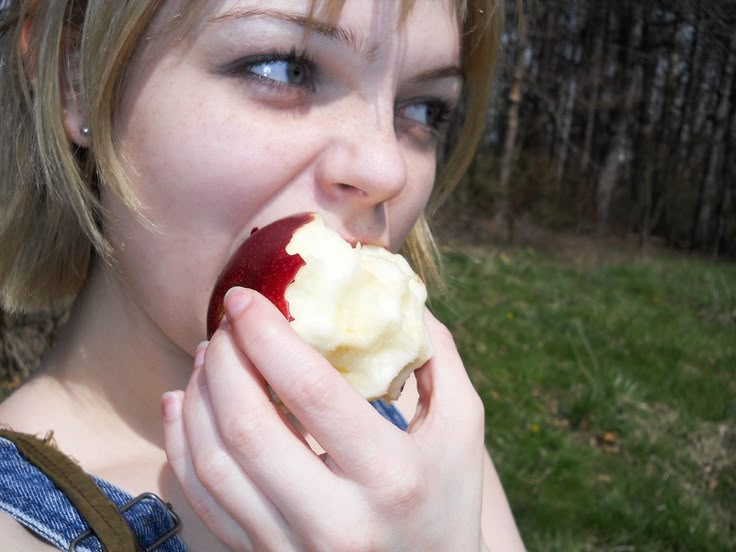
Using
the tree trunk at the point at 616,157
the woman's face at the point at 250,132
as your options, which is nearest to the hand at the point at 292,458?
the woman's face at the point at 250,132

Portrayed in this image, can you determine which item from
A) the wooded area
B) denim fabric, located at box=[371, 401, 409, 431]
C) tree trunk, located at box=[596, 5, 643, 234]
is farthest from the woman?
tree trunk, located at box=[596, 5, 643, 234]

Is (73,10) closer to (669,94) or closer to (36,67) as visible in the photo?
(36,67)

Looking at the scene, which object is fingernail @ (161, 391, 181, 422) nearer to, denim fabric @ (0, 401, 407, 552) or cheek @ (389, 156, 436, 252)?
denim fabric @ (0, 401, 407, 552)

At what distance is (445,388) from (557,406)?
272 cm

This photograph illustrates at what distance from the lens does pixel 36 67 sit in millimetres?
1222

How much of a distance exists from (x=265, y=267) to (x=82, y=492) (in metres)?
0.40

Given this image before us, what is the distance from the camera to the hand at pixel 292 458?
2.60ft

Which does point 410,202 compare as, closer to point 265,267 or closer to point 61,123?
point 265,267

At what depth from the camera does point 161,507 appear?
1063 millimetres

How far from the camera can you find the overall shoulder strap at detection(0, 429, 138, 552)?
916 mm

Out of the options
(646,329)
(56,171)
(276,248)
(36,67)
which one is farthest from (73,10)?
(646,329)

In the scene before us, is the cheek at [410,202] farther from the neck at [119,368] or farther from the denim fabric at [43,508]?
the denim fabric at [43,508]

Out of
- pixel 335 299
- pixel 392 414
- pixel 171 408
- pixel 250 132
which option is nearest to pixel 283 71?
pixel 250 132

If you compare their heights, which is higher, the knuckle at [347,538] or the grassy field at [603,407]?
the knuckle at [347,538]
